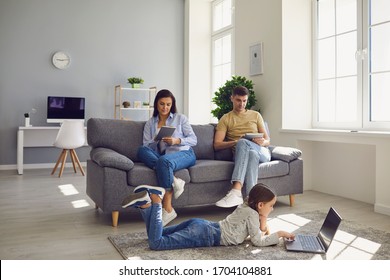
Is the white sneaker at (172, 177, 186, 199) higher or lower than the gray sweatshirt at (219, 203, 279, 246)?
higher

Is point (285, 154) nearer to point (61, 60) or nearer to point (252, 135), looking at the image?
point (252, 135)

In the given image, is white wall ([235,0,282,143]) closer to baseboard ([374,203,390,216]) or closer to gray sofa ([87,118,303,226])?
gray sofa ([87,118,303,226])

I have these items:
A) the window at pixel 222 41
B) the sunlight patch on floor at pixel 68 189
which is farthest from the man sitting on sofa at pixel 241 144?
the window at pixel 222 41

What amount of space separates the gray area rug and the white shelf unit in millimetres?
4351

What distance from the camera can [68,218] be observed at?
3.16 meters

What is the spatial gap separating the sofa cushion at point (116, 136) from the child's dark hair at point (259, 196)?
1444 mm

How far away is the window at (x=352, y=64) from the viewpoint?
148 inches

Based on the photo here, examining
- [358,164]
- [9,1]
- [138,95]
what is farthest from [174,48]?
[358,164]

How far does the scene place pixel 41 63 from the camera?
21.0 ft

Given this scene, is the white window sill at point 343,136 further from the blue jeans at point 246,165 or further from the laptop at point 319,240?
the laptop at point 319,240

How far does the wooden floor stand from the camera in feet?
7.73

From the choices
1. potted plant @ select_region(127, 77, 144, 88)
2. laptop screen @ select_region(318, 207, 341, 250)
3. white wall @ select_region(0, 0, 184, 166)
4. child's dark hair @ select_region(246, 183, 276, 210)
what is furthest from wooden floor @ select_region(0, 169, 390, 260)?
potted plant @ select_region(127, 77, 144, 88)

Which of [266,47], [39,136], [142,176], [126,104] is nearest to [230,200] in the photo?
[142,176]
